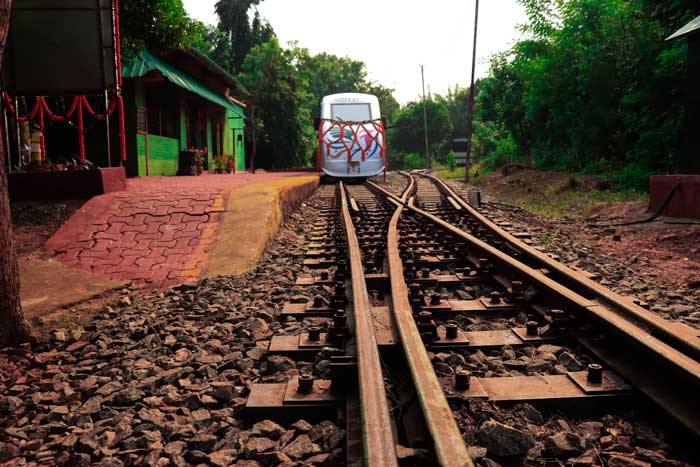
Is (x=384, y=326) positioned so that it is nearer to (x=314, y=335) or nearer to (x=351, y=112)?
(x=314, y=335)

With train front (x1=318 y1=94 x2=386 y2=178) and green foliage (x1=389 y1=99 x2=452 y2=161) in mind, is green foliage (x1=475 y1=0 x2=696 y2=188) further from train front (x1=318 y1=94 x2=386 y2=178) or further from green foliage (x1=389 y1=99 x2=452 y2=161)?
green foliage (x1=389 y1=99 x2=452 y2=161)

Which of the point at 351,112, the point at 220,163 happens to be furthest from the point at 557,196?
the point at 220,163

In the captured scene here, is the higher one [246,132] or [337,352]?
[246,132]

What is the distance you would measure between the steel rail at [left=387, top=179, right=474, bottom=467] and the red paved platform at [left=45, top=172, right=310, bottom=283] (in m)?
2.59

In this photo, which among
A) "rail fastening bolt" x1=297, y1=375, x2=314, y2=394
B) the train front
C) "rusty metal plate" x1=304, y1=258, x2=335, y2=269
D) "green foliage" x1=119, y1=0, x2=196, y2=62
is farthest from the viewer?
the train front

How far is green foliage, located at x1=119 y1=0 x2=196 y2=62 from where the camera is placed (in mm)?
10971

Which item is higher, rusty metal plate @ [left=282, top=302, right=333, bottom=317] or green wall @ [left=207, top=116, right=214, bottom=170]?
green wall @ [left=207, top=116, right=214, bottom=170]

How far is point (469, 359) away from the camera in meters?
2.57

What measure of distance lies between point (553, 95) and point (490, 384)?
54.3 feet

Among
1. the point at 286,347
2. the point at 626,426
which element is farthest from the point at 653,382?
the point at 286,347

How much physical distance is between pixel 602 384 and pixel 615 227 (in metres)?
6.31

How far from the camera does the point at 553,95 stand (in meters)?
17.0

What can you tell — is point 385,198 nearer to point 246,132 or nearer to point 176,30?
point 176,30

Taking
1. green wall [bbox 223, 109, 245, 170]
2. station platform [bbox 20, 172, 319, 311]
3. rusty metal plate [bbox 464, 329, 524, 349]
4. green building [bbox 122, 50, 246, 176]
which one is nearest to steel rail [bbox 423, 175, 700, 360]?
rusty metal plate [bbox 464, 329, 524, 349]
